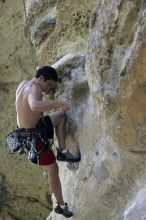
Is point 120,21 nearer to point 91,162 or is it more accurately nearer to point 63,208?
point 91,162

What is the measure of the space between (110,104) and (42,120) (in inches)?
39.3

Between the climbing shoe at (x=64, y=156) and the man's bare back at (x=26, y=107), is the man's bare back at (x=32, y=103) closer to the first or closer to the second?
the man's bare back at (x=26, y=107)

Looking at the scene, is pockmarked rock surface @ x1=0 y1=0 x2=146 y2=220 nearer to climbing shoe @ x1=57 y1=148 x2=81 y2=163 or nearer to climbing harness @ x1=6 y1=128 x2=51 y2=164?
climbing shoe @ x1=57 y1=148 x2=81 y2=163

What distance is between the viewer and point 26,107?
4715mm

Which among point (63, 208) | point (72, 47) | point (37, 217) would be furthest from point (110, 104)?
point (37, 217)

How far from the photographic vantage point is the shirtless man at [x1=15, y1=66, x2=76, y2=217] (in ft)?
15.3

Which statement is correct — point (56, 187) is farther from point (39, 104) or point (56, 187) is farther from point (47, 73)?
point (47, 73)

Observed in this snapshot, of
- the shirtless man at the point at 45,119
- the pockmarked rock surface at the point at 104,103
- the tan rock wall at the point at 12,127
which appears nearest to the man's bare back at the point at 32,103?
the shirtless man at the point at 45,119

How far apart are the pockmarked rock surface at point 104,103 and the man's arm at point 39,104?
0.29 m

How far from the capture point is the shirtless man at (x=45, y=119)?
4660mm

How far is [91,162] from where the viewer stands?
15.6 feet

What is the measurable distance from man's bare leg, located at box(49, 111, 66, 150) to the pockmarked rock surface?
0.22 feet

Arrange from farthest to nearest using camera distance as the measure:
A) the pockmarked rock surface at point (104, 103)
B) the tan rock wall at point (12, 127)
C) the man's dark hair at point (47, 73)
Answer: the tan rock wall at point (12, 127), the man's dark hair at point (47, 73), the pockmarked rock surface at point (104, 103)

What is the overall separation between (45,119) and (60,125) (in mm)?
195
